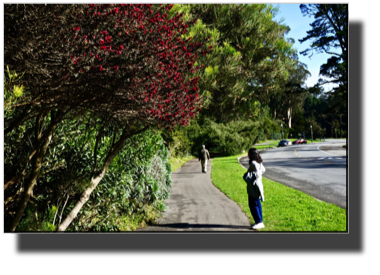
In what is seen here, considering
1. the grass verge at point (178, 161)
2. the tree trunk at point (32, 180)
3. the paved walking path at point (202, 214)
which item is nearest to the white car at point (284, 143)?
the grass verge at point (178, 161)

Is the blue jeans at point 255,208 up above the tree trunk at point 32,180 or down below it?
below

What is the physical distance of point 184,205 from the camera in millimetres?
7922

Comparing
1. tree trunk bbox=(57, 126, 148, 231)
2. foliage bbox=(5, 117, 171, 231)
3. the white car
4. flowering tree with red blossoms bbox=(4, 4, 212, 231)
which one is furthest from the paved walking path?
the white car

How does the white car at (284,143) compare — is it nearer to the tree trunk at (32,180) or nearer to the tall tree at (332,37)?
the tall tree at (332,37)

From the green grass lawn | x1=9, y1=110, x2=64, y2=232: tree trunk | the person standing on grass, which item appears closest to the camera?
x1=9, y1=110, x2=64, y2=232: tree trunk

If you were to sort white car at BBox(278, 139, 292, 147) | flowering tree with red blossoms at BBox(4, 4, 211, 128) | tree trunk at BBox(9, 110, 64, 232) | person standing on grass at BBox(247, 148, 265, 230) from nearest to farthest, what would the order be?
1. flowering tree with red blossoms at BBox(4, 4, 211, 128)
2. tree trunk at BBox(9, 110, 64, 232)
3. person standing on grass at BBox(247, 148, 265, 230)
4. white car at BBox(278, 139, 292, 147)

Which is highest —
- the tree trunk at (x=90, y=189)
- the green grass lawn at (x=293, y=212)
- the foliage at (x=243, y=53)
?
the foliage at (x=243, y=53)

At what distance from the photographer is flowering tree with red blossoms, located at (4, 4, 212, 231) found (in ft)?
9.75

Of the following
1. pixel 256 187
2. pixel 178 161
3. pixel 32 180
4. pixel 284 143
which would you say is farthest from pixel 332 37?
pixel 284 143

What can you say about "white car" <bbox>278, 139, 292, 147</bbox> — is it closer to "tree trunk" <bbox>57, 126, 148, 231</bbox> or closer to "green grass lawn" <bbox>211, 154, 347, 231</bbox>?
"green grass lawn" <bbox>211, 154, 347, 231</bbox>

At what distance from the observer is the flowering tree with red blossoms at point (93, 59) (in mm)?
2973

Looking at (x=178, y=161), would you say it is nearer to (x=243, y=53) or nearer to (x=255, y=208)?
(x=243, y=53)
